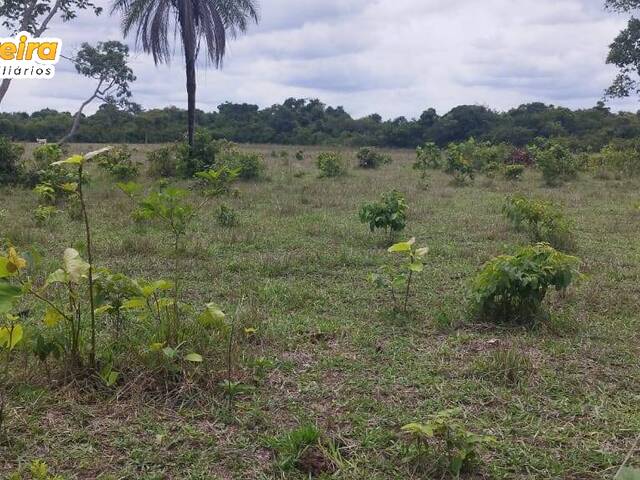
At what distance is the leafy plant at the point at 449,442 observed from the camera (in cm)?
211

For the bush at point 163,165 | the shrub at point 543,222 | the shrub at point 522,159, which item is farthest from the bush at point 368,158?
the shrub at point 543,222

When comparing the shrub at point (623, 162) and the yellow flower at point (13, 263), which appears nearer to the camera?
the yellow flower at point (13, 263)

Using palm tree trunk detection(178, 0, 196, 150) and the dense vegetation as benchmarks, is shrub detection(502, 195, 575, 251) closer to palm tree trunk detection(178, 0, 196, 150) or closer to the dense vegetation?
palm tree trunk detection(178, 0, 196, 150)

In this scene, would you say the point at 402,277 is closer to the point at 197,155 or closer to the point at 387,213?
the point at 387,213

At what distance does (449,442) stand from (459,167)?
1256 centimetres

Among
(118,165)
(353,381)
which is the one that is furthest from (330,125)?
(353,381)

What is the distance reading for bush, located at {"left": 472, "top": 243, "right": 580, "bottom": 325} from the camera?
3578 millimetres

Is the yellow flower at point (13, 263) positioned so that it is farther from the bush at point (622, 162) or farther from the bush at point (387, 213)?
the bush at point (622, 162)

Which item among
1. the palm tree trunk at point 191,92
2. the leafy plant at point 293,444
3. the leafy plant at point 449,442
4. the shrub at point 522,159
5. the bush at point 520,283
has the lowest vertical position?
the leafy plant at point 293,444

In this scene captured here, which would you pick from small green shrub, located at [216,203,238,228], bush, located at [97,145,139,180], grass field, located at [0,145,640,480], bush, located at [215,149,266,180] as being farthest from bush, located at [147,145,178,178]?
grass field, located at [0,145,640,480]

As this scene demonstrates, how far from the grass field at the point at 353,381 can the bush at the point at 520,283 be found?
0.49ft

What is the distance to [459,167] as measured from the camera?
14125mm

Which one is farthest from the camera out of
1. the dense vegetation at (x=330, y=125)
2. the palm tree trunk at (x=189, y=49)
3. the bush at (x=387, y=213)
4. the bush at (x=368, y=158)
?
the dense vegetation at (x=330, y=125)

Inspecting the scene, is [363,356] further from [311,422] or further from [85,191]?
[85,191]
